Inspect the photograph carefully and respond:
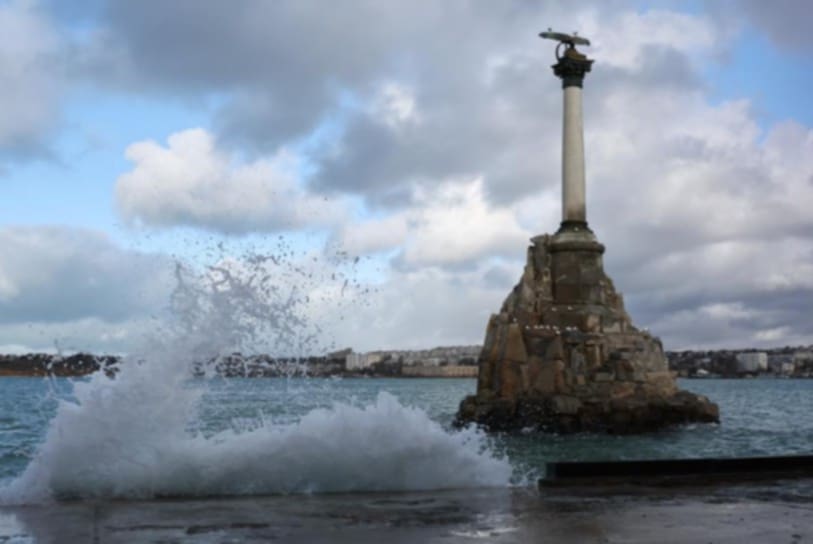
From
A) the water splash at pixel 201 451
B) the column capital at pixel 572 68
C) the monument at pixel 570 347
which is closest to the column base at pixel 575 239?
the monument at pixel 570 347

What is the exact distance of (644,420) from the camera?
32531 mm

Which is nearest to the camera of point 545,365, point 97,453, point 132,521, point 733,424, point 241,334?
point 132,521

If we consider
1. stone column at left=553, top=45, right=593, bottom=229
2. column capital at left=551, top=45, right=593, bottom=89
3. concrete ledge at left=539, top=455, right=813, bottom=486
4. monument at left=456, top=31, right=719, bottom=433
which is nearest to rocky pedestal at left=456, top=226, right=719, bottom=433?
monument at left=456, top=31, right=719, bottom=433

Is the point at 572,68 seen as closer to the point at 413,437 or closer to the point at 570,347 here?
the point at 570,347

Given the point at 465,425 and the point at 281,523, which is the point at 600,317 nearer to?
the point at 465,425

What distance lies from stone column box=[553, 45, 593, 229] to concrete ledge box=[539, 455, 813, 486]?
22639 millimetres

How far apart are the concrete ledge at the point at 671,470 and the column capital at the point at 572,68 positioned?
2380cm

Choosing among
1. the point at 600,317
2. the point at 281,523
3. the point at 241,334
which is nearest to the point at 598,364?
the point at 600,317

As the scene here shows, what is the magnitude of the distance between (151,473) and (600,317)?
976 inches

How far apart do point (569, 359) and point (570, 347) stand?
0.38 meters

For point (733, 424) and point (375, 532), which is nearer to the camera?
point (375, 532)

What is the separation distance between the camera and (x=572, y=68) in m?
32.9

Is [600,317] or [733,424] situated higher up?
[600,317]

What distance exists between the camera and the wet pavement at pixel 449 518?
21.4 feet
